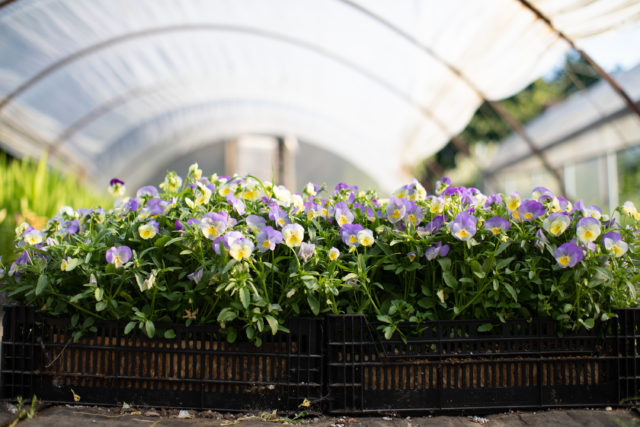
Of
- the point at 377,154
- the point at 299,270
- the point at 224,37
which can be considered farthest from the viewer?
the point at 377,154

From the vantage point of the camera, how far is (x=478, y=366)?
1490 mm

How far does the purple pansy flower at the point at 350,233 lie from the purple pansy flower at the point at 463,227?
0.25 meters

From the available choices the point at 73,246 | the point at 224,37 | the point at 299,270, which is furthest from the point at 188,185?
the point at 224,37

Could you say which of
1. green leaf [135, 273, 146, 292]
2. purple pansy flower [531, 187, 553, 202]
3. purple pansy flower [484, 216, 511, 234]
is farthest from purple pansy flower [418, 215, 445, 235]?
green leaf [135, 273, 146, 292]

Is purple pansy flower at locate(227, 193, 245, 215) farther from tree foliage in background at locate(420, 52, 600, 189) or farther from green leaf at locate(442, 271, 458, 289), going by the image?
tree foliage in background at locate(420, 52, 600, 189)

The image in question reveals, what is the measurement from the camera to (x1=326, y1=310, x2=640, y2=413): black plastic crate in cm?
146

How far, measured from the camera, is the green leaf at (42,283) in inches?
58.6

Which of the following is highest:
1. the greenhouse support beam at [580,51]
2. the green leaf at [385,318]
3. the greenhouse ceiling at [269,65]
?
the greenhouse ceiling at [269,65]

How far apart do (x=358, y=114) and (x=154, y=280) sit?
8.60 metres

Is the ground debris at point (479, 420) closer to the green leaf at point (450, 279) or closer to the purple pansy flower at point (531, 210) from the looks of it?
the green leaf at point (450, 279)

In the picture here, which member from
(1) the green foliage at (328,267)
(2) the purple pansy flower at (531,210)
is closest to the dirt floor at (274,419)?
(1) the green foliage at (328,267)

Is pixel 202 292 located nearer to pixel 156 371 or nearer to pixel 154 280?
pixel 154 280

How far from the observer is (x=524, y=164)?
10023 mm

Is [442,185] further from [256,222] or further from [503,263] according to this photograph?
[256,222]
